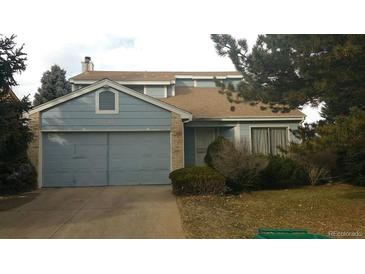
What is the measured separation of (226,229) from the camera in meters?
7.23

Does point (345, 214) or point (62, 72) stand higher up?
point (62, 72)

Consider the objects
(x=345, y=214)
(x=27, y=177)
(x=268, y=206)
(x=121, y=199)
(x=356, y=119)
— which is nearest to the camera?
(x=356, y=119)

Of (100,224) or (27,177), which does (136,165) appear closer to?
(27,177)

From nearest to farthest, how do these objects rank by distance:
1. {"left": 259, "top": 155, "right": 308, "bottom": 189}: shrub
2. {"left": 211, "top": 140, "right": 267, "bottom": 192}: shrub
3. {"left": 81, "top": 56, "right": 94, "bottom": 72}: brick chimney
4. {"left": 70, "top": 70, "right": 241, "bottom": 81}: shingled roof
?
{"left": 211, "top": 140, "right": 267, "bottom": 192}: shrub < {"left": 259, "top": 155, "right": 308, "bottom": 189}: shrub < {"left": 70, "top": 70, "right": 241, "bottom": 81}: shingled roof < {"left": 81, "top": 56, "right": 94, "bottom": 72}: brick chimney

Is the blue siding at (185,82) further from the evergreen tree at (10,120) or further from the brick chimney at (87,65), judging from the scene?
the evergreen tree at (10,120)

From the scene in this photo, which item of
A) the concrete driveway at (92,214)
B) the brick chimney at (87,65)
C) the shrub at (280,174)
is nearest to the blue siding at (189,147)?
the concrete driveway at (92,214)

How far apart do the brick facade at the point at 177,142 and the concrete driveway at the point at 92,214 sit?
4.82 feet

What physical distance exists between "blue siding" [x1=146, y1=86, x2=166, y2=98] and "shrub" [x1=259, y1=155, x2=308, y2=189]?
6.42m

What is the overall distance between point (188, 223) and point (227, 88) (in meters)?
5.09

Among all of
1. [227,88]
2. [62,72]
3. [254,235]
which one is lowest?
[254,235]

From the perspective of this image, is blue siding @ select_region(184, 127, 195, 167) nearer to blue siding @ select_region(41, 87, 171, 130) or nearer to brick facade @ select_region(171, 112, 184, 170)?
brick facade @ select_region(171, 112, 184, 170)

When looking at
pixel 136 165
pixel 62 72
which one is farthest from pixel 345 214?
pixel 62 72

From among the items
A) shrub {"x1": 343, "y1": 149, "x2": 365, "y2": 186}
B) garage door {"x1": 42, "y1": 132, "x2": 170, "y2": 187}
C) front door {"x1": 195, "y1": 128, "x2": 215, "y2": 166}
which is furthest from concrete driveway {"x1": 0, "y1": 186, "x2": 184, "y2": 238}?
shrub {"x1": 343, "y1": 149, "x2": 365, "y2": 186}

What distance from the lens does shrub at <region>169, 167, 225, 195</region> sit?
10.2 meters
